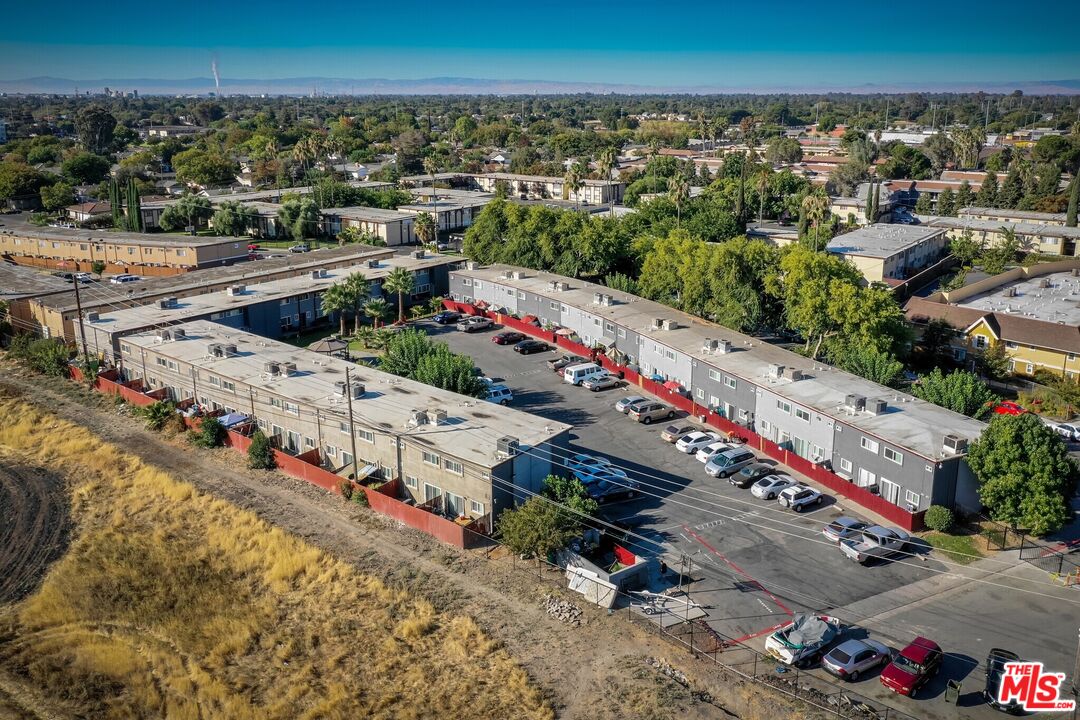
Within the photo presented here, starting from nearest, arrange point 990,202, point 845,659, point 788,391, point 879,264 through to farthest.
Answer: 1. point 845,659
2. point 788,391
3. point 879,264
4. point 990,202

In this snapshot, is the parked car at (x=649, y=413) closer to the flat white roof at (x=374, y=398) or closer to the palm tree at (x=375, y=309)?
the flat white roof at (x=374, y=398)

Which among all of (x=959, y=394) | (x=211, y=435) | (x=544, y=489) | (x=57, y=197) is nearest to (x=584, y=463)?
(x=544, y=489)

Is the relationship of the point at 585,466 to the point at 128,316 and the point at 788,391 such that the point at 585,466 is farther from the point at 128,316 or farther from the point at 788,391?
the point at 128,316

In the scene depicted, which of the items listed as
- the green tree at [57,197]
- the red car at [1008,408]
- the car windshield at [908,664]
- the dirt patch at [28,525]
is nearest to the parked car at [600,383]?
the red car at [1008,408]

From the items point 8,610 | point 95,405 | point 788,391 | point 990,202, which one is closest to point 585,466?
point 788,391

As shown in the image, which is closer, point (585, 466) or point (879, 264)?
point (585, 466)

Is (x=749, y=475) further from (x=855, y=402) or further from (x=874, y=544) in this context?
(x=874, y=544)

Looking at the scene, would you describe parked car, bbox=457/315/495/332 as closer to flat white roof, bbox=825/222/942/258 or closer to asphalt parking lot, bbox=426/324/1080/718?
asphalt parking lot, bbox=426/324/1080/718
